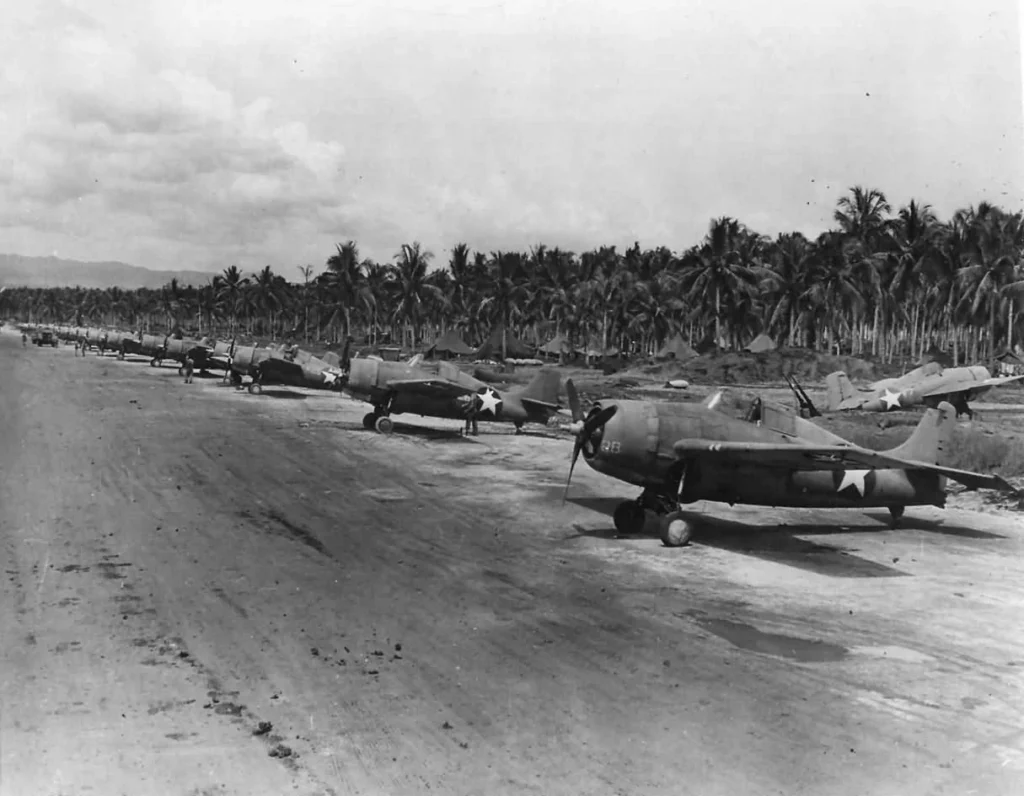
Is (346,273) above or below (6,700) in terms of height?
above

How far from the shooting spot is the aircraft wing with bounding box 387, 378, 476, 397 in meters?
27.7

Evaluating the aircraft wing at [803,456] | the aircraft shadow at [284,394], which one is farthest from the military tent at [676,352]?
the aircraft wing at [803,456]

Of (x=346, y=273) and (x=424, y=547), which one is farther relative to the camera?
(x=346, y=273)

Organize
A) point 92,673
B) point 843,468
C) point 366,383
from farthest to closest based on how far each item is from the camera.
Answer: point 366,383 → point 843,468 → point 92,673

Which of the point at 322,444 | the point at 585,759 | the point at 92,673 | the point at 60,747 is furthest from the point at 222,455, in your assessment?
the point at 585,759

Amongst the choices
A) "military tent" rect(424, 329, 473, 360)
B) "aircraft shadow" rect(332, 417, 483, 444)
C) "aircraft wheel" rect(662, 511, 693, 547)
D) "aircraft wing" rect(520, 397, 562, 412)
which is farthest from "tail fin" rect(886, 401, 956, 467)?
"military tent" rect(424, 329, 473, 360)

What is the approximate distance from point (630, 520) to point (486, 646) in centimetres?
601

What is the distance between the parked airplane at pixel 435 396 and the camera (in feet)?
91.8

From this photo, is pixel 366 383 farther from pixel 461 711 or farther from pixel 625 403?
pixel 461 711

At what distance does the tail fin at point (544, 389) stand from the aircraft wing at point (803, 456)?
15.6 meters

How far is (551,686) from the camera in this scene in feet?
25.0

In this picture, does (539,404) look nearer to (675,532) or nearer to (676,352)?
(675,532)

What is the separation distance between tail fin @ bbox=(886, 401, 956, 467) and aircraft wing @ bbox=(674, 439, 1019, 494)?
1513 mm

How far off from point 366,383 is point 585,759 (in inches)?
904
